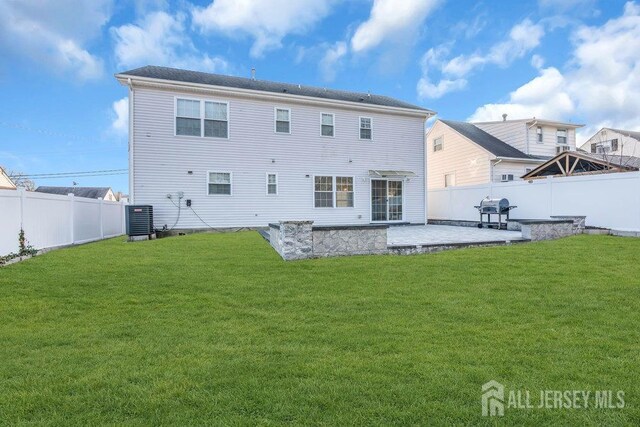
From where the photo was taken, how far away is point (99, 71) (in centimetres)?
1958

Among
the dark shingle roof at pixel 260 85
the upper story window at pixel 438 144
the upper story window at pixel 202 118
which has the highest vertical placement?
the dark shingle roof at pixel 260 85

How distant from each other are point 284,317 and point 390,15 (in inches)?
536

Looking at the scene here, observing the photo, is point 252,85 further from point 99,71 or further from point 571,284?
point 571,284

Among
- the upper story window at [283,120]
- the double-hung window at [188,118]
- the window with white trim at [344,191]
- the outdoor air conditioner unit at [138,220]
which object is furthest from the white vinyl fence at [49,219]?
the window with white trim at [344,191]

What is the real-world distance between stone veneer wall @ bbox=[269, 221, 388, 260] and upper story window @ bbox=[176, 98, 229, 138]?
25.6ft

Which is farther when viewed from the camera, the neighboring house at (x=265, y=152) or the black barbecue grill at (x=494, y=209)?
the neighboring house at (x=265, y=152)

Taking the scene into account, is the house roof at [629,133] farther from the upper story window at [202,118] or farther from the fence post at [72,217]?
the fence post at [72,217]

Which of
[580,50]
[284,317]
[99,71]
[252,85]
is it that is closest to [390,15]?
[252,85]

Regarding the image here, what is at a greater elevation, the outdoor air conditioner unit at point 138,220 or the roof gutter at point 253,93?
the roof gutter at point 253,93

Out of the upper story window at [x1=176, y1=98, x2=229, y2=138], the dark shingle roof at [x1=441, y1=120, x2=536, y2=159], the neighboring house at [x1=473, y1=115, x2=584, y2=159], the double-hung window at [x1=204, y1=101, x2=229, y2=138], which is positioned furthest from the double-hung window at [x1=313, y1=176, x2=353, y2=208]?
the neighboring house at [x1=473, y1=115, x2=584, y2=159]

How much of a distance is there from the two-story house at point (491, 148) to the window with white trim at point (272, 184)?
39.3ft

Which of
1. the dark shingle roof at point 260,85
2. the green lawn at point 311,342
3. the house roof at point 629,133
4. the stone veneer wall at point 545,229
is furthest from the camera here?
the house roof at point 629,133

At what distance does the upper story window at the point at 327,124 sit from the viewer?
15.1 meters

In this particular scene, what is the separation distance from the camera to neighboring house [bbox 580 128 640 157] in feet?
91.0
